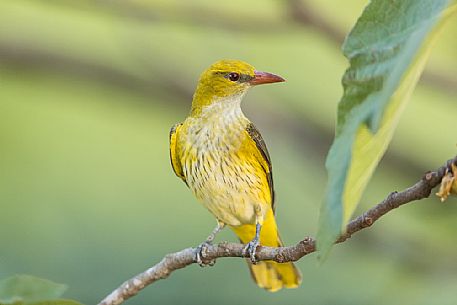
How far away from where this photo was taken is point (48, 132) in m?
7.18

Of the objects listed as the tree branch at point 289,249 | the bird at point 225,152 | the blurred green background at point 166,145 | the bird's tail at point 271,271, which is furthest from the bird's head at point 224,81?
the tree branch at point 289,249

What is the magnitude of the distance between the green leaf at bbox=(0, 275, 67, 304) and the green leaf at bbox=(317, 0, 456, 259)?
27.5 inches

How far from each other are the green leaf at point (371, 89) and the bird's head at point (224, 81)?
2.05 metres

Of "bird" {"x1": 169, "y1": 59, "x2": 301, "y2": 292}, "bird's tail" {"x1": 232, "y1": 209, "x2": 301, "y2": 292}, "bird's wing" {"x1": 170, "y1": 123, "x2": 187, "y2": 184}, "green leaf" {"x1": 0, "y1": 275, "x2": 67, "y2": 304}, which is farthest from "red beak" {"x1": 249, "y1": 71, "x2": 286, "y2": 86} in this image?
"green leaf" {"x1": 0, "y1": 275, "x2": 67, "y2": 304}

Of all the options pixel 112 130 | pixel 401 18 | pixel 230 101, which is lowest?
pixel 401 18

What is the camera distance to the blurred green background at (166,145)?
3.50m

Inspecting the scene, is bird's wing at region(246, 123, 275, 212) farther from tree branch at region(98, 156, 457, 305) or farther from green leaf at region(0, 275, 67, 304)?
green leaf at region(0, 275, 67, 304)

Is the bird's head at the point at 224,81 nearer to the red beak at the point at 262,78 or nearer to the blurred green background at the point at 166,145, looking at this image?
the red beak at the point at 262,78

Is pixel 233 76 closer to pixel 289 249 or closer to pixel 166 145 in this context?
pixel 289 249

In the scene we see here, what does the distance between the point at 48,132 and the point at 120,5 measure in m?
3.63

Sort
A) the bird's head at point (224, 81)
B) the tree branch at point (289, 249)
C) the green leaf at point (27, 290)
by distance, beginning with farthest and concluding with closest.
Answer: the bird's head at point (224, 81), the green leaf at point (27, 290), the tree branch at point (289, 249)

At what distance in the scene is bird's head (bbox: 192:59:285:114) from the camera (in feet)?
9.46

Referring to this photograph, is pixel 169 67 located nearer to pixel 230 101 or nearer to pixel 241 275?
pixel 230 101

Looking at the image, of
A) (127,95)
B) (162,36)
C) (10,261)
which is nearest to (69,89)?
(127,95)
